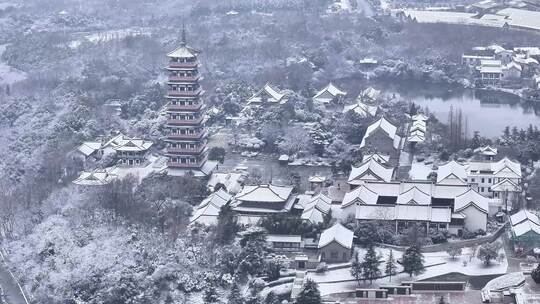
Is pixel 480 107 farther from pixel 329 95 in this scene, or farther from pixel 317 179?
pixel 317 179

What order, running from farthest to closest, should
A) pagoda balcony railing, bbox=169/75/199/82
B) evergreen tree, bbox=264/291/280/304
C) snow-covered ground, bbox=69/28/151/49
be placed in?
snow-covered ground, bbox=69/28/151/49, pagoda balcony railing, bbox=169/75/199/82, evergreen tree, bbox=264/291/280/304

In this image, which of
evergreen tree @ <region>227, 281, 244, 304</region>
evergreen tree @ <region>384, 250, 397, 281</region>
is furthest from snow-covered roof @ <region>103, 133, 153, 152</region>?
evergreen tree @ <region>384, 250, 397, 281</region>

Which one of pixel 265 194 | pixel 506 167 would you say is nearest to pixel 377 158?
pixel 506 167

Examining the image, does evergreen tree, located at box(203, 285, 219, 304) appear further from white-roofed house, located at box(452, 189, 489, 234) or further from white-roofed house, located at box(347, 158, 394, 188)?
white-roofed house, located at box(452, 189, 489, 234)

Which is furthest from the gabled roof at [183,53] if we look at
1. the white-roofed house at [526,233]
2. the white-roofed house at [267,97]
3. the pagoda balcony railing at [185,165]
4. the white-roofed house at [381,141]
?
the white-roofed house at [526,233]

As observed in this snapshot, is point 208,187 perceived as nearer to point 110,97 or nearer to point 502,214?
point 502,214

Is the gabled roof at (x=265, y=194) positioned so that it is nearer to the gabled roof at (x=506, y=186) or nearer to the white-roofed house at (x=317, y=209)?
the white-roofed house at (x=317, y=209)
